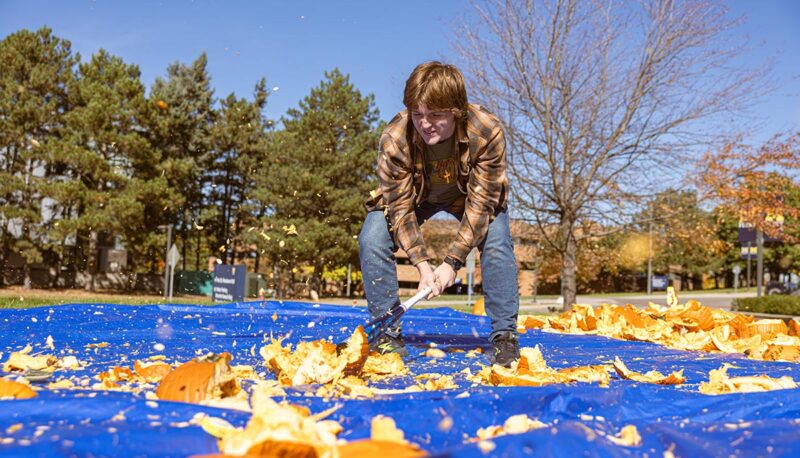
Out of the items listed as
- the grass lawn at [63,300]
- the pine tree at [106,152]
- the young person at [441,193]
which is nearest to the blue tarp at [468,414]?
the young person at [441,193]

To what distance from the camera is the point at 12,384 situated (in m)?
1.39

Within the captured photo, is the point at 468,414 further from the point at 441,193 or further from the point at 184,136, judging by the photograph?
the point at 184,136

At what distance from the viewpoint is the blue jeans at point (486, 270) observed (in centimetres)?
263

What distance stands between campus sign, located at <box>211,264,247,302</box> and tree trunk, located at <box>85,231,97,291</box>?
12517mm

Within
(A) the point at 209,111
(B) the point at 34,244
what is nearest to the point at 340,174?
(A) the point at 209,111

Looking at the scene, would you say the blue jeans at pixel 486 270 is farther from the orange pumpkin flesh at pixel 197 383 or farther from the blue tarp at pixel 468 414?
the orange pumpkin flesh at pixel 197 383

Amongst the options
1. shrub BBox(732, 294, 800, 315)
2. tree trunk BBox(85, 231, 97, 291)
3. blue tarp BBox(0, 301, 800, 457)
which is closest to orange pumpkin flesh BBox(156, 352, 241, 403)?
blue tarp BBox(0, 301, 800, 457)

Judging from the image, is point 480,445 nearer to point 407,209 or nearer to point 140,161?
point 407,209

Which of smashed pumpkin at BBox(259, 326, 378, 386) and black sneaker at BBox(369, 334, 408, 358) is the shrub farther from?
smashed pumpkin at BBox(259, 326, 378, 386)

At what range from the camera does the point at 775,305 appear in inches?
557

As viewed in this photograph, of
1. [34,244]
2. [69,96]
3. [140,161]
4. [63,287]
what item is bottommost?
[63,287]

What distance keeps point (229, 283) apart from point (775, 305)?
11785 mm

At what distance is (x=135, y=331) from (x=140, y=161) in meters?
20.1

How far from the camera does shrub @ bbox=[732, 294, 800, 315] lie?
13.9 m
